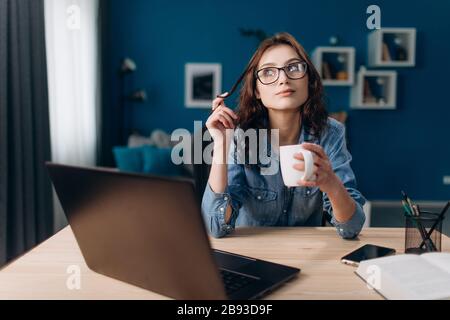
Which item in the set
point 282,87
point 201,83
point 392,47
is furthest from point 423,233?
point 392,47

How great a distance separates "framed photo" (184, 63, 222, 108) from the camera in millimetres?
4156

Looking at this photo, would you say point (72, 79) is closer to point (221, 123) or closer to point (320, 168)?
point (221, 123)

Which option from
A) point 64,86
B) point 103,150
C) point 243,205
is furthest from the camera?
point 103,150

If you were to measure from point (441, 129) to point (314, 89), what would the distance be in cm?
356

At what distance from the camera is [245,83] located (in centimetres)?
138

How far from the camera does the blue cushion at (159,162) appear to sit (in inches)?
130

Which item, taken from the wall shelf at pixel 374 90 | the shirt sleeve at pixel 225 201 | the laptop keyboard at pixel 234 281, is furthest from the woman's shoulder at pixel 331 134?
the wall shelf at pixel 374 90

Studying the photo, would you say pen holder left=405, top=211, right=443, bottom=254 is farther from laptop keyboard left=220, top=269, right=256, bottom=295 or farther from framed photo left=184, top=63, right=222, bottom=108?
framed photo left=184, top=63, right=222, bottom=108

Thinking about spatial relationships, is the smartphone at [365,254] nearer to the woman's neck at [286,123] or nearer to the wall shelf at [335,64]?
the woman's neck at [286,123]

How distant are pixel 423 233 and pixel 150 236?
63 centimetres

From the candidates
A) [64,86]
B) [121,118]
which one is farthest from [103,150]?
[64,86]

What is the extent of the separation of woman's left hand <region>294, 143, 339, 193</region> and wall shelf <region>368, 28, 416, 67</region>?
11.1 ft

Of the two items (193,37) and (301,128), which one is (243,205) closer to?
(301,128)

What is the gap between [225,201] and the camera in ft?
3.76
